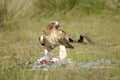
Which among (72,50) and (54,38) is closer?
(54,38)

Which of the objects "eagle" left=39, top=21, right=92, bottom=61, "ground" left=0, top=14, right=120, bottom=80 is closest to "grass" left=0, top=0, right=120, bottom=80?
"ground" left=0, top=14, right=120, bottom=80

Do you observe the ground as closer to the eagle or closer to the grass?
the grass

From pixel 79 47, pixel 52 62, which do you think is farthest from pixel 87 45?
pixel 52 62

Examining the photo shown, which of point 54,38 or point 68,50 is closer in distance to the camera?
point 54,38

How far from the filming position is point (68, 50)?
36.3ft

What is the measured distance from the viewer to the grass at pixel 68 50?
768 cm

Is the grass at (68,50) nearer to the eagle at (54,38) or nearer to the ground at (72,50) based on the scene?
the ground at (72,50)

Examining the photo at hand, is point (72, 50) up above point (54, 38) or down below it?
below

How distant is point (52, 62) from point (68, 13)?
7.13m

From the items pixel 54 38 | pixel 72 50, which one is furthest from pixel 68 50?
pixel 54 38

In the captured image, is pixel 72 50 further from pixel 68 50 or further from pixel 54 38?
pixel 54 38

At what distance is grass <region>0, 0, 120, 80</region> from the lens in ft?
25.2

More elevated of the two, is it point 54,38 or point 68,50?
point 54,38

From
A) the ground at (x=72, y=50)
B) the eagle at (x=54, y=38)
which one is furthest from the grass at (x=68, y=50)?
the eagle at (x=54, y=38)
